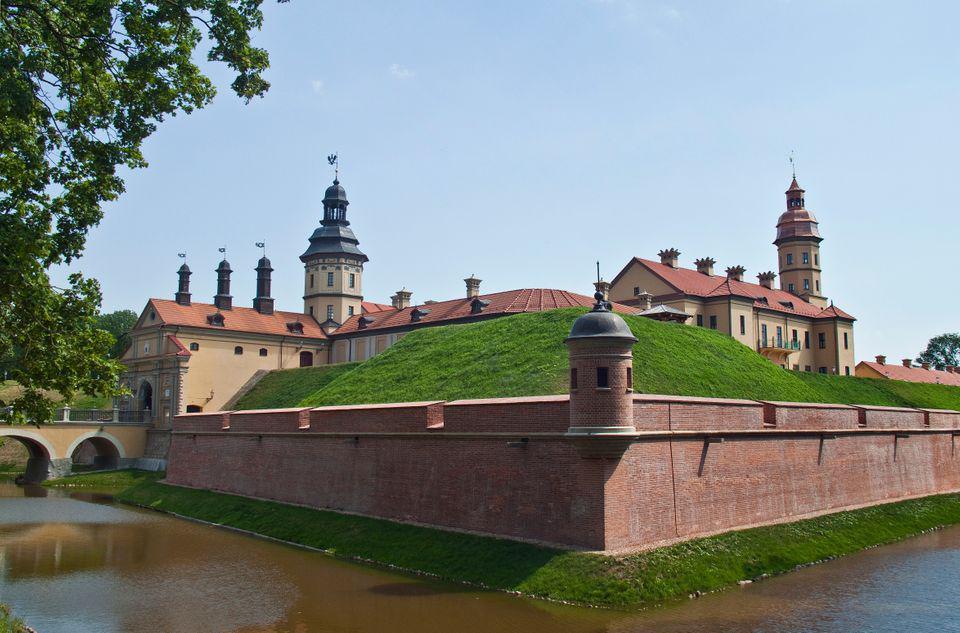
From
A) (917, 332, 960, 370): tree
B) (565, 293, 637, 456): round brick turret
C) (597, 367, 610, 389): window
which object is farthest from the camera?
(917, 332, 960, 370): tree

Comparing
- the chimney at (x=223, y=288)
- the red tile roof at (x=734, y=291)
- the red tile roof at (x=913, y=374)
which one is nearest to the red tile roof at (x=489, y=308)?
the chimney at (x=223, y=288)

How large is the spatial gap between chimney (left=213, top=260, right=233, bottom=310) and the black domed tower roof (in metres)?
7.41

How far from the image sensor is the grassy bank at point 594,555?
15492 mm

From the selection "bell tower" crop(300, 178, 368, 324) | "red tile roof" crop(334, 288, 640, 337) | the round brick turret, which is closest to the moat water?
the round brick turret

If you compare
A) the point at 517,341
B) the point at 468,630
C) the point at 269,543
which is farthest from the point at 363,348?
the point at 468,630

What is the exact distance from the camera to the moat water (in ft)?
46.1

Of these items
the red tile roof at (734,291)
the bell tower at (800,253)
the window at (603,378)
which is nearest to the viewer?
the window at (603,378)

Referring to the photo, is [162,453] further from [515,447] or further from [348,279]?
[515,447]

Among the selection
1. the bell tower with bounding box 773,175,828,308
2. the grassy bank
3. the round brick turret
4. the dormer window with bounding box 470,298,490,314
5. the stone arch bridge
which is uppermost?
the bell tower with bounding box 773,175,828,308

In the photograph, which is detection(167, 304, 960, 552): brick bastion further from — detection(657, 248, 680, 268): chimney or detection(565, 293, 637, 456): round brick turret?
→ detection(657, 248, 680, 268): chimney

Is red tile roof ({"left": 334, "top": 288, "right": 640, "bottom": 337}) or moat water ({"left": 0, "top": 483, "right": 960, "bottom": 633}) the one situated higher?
red tile roof ({"left": 334, "top": 288, "right": 640, "bottom": 337})

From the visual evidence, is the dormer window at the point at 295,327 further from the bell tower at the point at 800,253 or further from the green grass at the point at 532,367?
the bell tower at the point at 800,253

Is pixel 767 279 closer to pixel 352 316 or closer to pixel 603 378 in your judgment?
pixel 352 316

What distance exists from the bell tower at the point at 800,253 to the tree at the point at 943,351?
179 feet
